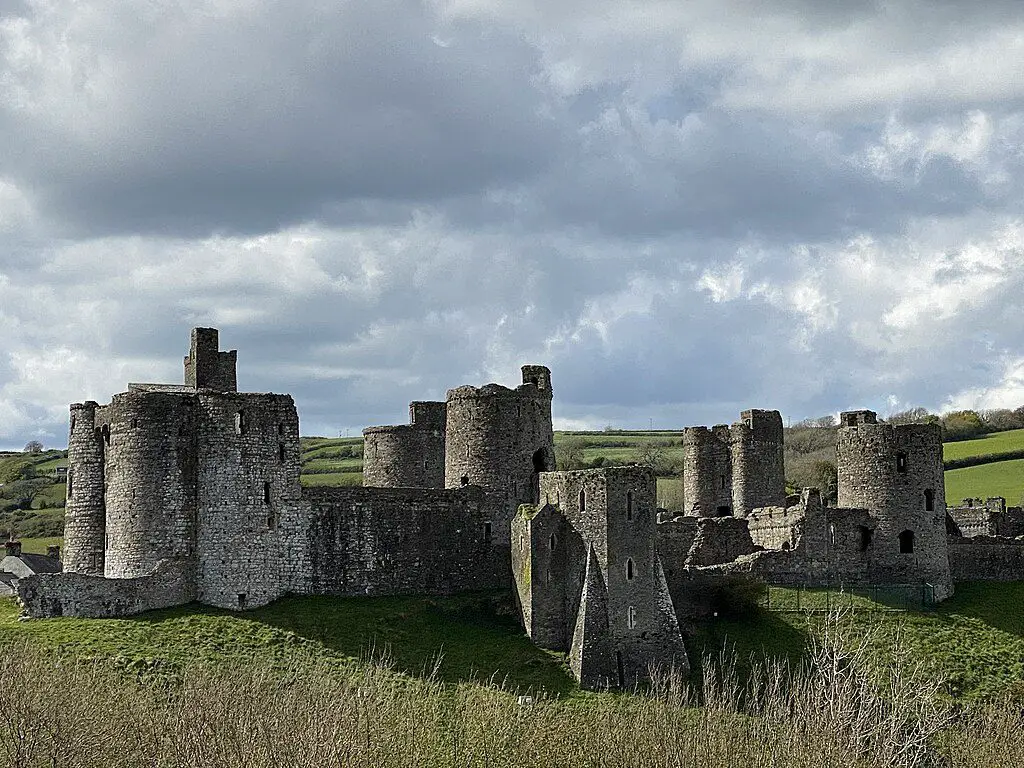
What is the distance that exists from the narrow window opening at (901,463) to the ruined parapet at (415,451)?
20.0 meters

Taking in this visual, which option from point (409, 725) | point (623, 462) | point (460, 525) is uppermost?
point (623, 462)

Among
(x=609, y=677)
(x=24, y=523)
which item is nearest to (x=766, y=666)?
(x=609, y=677)

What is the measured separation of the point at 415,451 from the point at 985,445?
65.3 metres

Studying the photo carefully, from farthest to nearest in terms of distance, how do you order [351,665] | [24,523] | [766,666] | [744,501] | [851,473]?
[24,523] < [744,501] < [851,473] < [766,666] < [351,665]

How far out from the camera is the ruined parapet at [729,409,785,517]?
7106 cm

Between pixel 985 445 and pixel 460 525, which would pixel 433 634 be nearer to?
pixel 460 525

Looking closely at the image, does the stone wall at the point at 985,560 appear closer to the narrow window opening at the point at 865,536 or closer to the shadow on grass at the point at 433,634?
the narrow window opening at the point at 865,536

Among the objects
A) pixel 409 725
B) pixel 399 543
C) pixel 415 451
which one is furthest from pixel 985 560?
pixel 409 725

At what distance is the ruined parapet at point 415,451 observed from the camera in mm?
66125

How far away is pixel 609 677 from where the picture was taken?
50.5m

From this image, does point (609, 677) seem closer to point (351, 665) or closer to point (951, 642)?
point (351, 665)

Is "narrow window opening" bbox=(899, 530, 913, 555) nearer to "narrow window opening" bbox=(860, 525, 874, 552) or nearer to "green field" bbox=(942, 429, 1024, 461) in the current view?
"narrow window opening" bbox=(860, 525, 874, 552)

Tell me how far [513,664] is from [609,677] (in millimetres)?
3334

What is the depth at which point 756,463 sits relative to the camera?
71.4m
